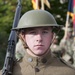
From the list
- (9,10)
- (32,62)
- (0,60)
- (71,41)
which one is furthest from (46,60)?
(9,10)

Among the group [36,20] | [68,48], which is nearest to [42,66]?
[36,20]

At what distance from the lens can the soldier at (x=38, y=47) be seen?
408 cm

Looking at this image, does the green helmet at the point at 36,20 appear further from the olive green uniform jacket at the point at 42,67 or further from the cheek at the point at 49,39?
the olive green uniform jacket at the point at 42,67

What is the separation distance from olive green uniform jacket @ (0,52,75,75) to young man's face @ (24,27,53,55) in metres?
0.18

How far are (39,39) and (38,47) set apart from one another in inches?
2.8

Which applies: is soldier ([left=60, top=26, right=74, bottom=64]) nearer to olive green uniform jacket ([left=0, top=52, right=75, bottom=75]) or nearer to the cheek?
olive green uniform jacket ([left=0, top=52, right=75, bottom=75])

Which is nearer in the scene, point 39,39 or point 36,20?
point 39,39

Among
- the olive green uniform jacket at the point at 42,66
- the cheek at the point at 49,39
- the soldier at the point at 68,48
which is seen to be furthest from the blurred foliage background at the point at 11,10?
the cheek at the point at 49,39

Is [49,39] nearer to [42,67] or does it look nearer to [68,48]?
[42,67]

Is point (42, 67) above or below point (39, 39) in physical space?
below

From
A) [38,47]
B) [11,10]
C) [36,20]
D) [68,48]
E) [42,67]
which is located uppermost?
[36,20]

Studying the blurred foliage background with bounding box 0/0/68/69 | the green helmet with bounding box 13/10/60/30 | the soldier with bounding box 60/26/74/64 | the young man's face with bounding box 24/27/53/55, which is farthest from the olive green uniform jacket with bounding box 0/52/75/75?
the blurred foliage background with bounding box 0/0/68/69

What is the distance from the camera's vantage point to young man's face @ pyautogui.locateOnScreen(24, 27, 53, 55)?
159 inches

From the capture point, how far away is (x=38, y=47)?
13.2 ft
